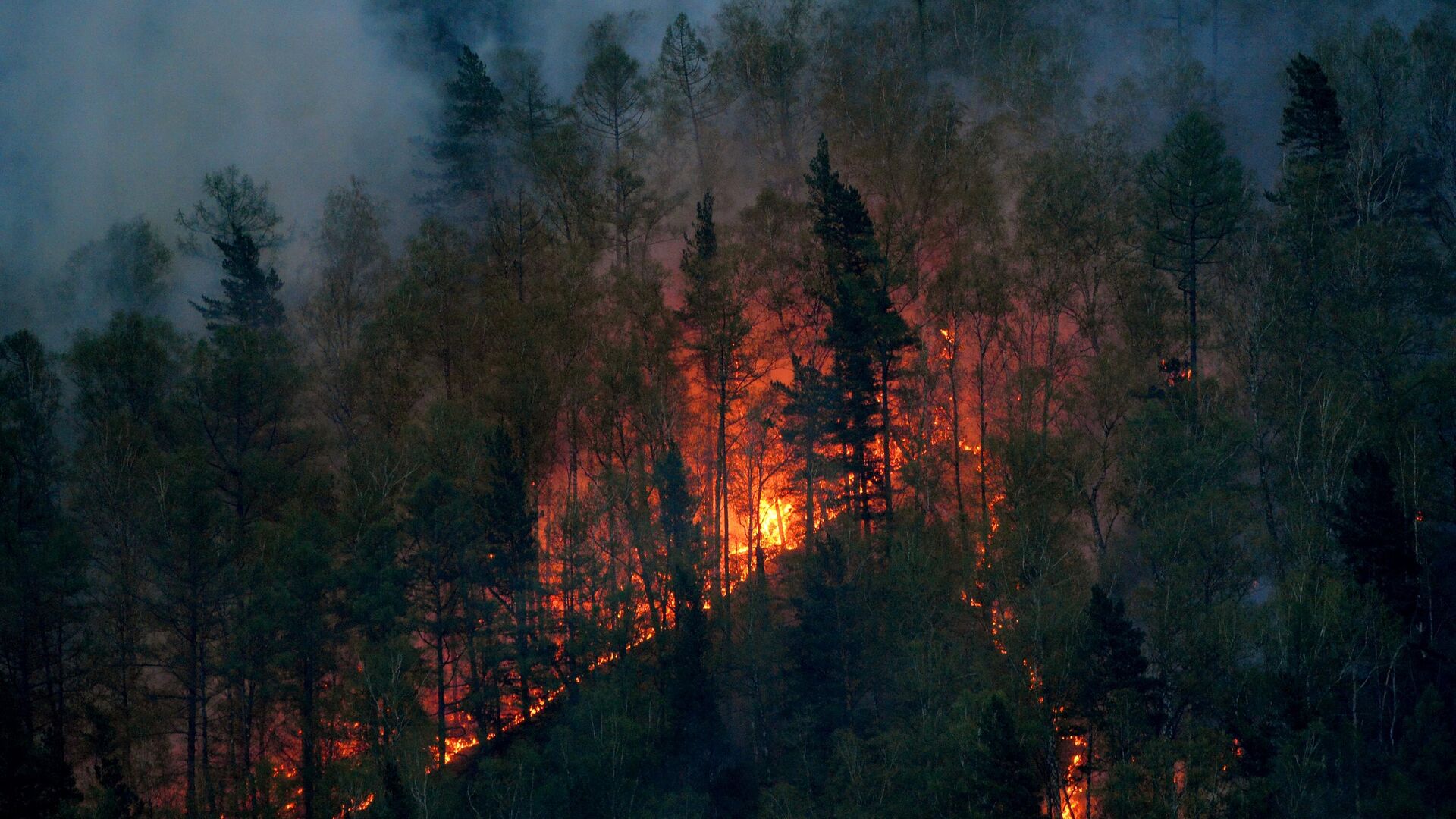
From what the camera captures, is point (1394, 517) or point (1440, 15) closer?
point (1394, 517)

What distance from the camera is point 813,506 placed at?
36.8m

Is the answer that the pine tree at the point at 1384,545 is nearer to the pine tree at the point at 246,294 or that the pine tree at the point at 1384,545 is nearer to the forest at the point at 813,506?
the forest at the point at 813,506

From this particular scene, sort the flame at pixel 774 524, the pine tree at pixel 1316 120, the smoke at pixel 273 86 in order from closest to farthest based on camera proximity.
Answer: the pine tree at pixel 1316 120
the flame at pixel 774 524
the smoke at pixel 273 86

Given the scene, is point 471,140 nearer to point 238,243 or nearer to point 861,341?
point 238,243

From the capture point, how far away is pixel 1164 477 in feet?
94.9

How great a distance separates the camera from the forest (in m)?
25.7

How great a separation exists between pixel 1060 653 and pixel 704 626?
32.1 ft

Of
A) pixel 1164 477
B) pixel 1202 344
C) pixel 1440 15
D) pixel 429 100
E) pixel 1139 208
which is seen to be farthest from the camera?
pixel 429 100

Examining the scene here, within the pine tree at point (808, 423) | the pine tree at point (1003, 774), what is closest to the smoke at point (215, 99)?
the pine tree at point (808, 423)

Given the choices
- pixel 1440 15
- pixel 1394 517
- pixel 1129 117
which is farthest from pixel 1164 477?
pixel 1440 15

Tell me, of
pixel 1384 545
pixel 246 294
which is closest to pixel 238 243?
pixel 246 294

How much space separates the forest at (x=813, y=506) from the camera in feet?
84.2

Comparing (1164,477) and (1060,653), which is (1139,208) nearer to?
(1164,477)

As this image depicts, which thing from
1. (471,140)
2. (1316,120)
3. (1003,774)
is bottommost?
(1003,774)
